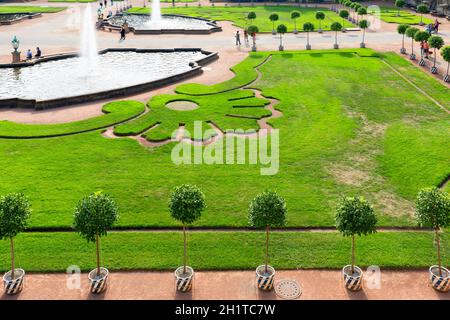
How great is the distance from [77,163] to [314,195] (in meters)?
15.2

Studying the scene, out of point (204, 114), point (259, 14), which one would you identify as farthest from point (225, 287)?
point (259, 14)

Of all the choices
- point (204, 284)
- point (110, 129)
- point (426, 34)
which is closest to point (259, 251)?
point (204, 284)

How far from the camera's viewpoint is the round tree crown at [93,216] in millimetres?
17766

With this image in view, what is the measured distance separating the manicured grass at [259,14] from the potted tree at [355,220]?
61.4 meters

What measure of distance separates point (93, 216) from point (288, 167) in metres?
14.5

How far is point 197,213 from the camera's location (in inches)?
737

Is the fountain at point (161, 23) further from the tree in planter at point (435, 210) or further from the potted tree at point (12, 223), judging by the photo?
the tree in planter at point (435, 210)

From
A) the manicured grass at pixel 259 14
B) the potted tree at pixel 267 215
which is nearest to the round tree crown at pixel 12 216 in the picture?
the potted tree at pixel 267 215

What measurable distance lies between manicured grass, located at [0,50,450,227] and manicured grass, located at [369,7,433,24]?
157 feet

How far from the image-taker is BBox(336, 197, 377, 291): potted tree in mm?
17906

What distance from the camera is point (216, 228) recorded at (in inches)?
895

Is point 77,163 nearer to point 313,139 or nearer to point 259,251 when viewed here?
point 259,251

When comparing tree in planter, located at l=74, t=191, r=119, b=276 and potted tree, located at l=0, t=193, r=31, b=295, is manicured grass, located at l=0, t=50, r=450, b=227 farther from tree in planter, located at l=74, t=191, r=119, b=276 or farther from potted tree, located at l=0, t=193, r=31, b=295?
tree in planter, located at l=74, t=191, r=119, b=276
